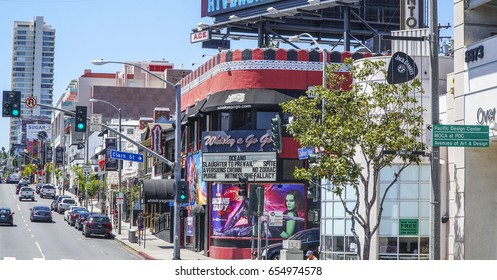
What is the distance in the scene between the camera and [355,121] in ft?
90.7

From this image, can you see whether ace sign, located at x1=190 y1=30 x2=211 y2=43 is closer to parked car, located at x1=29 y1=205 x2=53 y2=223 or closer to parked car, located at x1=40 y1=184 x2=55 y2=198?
parked car, located at x1=29 y1=205 x2=53 y2=223

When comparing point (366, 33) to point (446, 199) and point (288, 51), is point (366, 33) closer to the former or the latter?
point (288, 51)

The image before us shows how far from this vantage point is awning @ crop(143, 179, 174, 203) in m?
61.1

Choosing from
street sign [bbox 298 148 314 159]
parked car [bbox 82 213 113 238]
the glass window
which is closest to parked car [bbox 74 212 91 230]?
parked car [bbox 82 213 113 238]

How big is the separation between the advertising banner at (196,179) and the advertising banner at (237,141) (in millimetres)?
2681

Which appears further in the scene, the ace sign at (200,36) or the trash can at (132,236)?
the ace sign at (200,36)

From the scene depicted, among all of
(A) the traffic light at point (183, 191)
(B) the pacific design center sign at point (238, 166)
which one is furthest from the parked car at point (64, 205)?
(A) the traffic light at point (183, 191)

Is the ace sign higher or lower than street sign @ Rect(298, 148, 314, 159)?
higher

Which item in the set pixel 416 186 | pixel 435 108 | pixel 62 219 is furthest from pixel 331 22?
Answer: pixel 435 108

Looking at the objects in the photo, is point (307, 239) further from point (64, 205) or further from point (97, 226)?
point (64, 205)

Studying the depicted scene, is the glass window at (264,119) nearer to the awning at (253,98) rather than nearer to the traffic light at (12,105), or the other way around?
the awning at (253,98)

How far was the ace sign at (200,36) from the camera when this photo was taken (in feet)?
221

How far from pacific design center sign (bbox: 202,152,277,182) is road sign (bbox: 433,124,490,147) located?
→ 24.6 m

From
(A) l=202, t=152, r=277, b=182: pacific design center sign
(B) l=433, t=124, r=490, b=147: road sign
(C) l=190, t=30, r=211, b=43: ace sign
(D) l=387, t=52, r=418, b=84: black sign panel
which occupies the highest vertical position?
(C) l=190, t=30, r=211, b=43: ace sign
